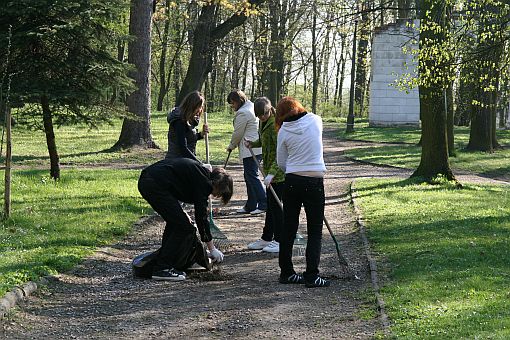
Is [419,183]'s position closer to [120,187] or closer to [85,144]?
[120,187]

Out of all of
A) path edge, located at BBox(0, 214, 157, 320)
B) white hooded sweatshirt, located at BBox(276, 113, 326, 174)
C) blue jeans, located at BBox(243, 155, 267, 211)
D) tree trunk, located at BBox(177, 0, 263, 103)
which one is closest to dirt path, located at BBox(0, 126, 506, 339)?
path edge, located at BBox(0, 214, 157, 320)

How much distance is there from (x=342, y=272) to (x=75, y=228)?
3994mm

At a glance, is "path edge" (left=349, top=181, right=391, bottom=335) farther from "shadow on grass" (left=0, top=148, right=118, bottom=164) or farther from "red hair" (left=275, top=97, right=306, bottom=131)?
"shadow on grass" (left=0, top=148, right=118, bottom=164)

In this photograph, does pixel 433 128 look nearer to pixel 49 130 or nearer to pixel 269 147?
pixel 269 147

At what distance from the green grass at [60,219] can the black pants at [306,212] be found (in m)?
2.43

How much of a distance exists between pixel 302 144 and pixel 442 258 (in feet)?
7.96

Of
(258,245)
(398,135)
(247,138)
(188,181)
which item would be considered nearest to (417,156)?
(398,135)

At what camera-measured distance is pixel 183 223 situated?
8328 mm

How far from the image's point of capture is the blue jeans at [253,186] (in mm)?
12867

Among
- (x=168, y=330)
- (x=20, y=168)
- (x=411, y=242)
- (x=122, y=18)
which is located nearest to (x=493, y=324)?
(x=168, y=330)

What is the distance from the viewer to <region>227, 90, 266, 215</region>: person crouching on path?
39.4ft

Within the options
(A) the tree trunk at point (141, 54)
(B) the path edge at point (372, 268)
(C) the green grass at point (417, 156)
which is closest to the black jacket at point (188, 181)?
(B) the path edge at point (372, 268)

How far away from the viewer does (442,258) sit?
30.1 ft

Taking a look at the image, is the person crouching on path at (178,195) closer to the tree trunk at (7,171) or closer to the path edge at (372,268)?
the path edge at (372,268)
